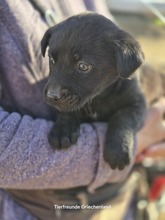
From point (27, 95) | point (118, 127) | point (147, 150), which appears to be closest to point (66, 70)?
point (27, 95)

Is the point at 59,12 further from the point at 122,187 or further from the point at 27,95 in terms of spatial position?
the point at 122,187

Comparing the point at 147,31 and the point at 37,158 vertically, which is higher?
the point at 37,158

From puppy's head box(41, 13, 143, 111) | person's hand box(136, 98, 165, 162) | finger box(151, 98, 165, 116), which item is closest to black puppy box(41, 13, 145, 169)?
puppy's head box(41, 13, 143, 111)

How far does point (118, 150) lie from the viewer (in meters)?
1.66

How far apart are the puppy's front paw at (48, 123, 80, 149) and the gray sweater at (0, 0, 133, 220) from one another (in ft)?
0.06

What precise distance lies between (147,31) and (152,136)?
95.8 inches

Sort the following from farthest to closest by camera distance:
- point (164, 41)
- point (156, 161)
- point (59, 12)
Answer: point (164, 41), point (156, 161), point (59, 12)

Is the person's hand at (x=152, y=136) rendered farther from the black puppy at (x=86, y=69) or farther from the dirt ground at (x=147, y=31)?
the dirt ground at (x=147, y=31)

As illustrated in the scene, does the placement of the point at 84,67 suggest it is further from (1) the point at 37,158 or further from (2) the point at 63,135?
(1) the point at 37,158

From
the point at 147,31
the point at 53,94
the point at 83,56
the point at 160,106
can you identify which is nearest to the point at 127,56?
the point at 83,56

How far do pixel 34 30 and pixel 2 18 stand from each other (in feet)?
0.45

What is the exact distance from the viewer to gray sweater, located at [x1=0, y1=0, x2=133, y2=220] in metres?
1.50

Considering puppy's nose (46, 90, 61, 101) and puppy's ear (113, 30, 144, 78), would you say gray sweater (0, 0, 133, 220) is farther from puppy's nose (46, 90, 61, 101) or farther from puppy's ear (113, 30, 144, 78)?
puppy's ear (113, 30, 144, 78)

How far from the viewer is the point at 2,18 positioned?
154 cm
